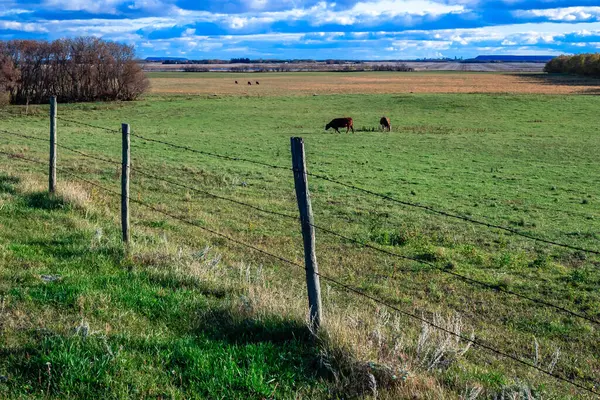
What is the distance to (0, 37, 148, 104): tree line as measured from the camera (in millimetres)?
60688

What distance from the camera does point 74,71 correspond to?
62.8 metres

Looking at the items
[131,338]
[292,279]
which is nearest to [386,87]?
[292,279]

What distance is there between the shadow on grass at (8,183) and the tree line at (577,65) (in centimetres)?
A: 11539

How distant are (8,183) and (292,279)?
24.3 feet

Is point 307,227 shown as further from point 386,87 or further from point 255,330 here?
point 386,87

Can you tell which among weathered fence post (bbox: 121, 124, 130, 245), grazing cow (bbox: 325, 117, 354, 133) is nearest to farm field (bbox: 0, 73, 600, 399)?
weathered fence post (bbox: 121, 124, 130, 245)

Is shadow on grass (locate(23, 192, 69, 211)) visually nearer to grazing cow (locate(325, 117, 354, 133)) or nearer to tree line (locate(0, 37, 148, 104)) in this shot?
grazing cow (locate(325, 117, 354, 133))

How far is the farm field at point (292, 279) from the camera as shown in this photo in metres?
4.80

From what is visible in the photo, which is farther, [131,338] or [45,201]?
[45,201]

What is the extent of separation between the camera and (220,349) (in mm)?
5141

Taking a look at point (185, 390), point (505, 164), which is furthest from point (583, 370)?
point (505, 164)

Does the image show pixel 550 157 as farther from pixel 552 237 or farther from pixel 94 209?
pixel 94 209

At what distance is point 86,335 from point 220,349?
117 centimetres

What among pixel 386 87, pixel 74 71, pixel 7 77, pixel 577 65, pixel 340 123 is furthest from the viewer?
pixel 577 65
